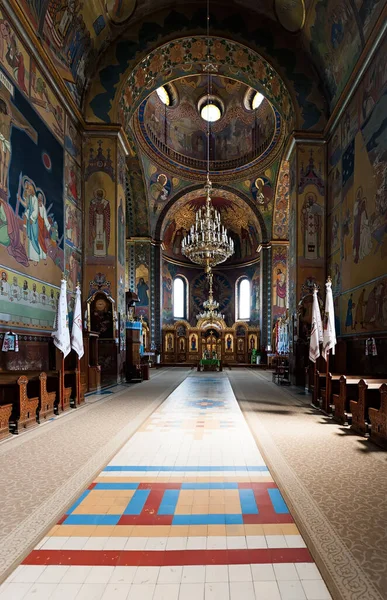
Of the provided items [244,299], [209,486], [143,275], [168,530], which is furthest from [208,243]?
[244,299]

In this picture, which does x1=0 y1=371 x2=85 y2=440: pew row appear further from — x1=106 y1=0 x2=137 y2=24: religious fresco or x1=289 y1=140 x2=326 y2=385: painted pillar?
x1=106 y1=0 x2=137 y2=24: religious fresco

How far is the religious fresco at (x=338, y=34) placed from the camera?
964 cm

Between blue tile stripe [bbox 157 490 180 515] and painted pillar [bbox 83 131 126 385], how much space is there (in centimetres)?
997

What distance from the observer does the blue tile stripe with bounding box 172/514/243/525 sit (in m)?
3.24

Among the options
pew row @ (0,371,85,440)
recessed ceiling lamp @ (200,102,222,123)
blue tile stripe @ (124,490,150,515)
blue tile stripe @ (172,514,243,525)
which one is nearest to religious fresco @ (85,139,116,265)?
pew row @ (0,371,85,440)

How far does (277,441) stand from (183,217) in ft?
79.1

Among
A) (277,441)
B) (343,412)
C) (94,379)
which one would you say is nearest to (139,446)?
(277,441)

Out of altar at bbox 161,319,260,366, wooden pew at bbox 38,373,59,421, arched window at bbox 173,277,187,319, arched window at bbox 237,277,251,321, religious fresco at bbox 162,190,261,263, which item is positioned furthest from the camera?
arched window at bbox 173,277,187,319

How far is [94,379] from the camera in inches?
462

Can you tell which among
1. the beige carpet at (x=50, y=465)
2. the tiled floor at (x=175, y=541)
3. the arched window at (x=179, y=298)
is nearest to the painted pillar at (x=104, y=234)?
the beige carpet at (x=50, y=465)

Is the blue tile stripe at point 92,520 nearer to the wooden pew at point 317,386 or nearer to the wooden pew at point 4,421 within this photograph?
the wooden pew at point 4,421

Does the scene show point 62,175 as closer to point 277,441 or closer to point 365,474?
point 277,441

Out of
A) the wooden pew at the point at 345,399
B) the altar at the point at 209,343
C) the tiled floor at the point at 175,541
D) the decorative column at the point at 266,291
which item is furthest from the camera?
the altar at the point at 209,343

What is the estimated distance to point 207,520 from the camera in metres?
3.29
